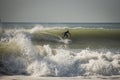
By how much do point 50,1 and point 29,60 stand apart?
94 centimetres

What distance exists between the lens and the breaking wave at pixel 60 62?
3537 millimetres

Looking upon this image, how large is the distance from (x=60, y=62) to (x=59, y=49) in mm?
193

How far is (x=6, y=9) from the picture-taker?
3.67 metres

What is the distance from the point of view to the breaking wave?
354cm

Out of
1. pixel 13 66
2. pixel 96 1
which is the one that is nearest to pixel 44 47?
pixel 13 66

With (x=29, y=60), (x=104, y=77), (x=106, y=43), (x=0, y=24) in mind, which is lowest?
(x=104, y=77)

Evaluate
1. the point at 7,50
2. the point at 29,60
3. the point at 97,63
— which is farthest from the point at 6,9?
the point at 97,63

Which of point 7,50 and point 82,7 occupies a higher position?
point 82,7

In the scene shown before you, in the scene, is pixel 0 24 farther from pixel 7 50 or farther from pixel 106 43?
pixel 106 43

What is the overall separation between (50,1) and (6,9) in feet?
2.23

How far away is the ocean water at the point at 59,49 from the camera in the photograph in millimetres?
3541

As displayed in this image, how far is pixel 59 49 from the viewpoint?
358cm

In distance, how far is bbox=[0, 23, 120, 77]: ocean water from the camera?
3.54m

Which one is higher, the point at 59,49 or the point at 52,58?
the point at 59,49
